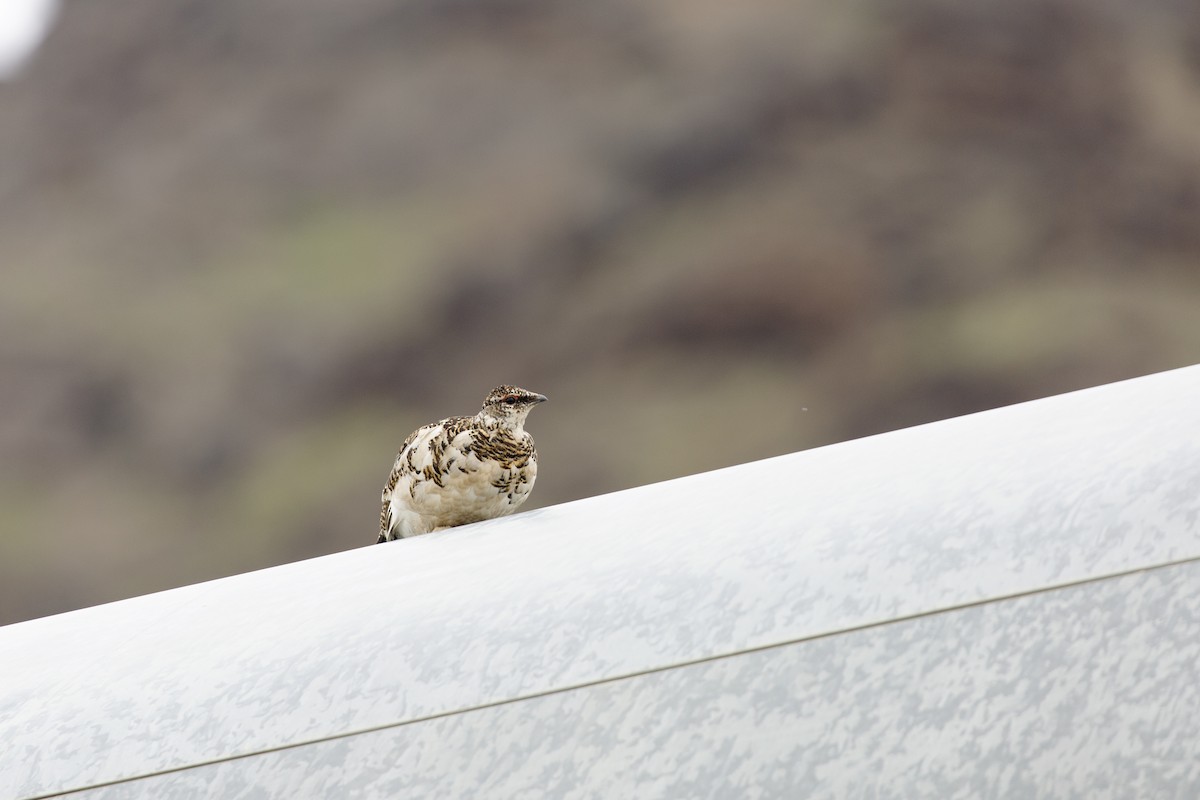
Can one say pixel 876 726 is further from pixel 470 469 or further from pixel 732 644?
pixel 470 469

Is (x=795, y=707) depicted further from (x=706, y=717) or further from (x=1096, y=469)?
(x=1096, y=469)

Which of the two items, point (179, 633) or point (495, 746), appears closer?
point (495, 746)

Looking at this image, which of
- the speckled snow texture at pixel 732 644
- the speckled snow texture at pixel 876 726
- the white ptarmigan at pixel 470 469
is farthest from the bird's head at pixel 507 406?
the speckled snow texture at pixel 876 726

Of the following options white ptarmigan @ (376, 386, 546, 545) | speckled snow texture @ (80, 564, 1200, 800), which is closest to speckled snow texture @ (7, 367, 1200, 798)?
speckled snow texture @ (80, 564, 1200, 800)

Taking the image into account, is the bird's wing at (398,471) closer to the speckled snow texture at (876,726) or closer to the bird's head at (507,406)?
the bird's head at (507,406)

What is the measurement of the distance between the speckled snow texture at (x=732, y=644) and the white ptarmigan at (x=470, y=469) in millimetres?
270

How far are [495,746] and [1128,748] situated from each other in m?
0.25

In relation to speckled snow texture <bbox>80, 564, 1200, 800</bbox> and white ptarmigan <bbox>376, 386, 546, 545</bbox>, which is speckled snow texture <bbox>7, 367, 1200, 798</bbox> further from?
white ptarmigan <bbox>376, 386, 546, 545</bbox>

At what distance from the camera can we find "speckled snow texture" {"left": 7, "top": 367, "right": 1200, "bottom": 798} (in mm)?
439

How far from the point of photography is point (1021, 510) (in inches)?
18.6

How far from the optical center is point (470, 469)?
0.83 m

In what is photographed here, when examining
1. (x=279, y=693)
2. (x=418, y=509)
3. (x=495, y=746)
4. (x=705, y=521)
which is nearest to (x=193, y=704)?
(x=279, y=693)

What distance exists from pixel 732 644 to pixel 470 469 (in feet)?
1.32

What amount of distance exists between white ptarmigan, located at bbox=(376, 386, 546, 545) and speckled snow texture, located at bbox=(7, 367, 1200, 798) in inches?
10.6
